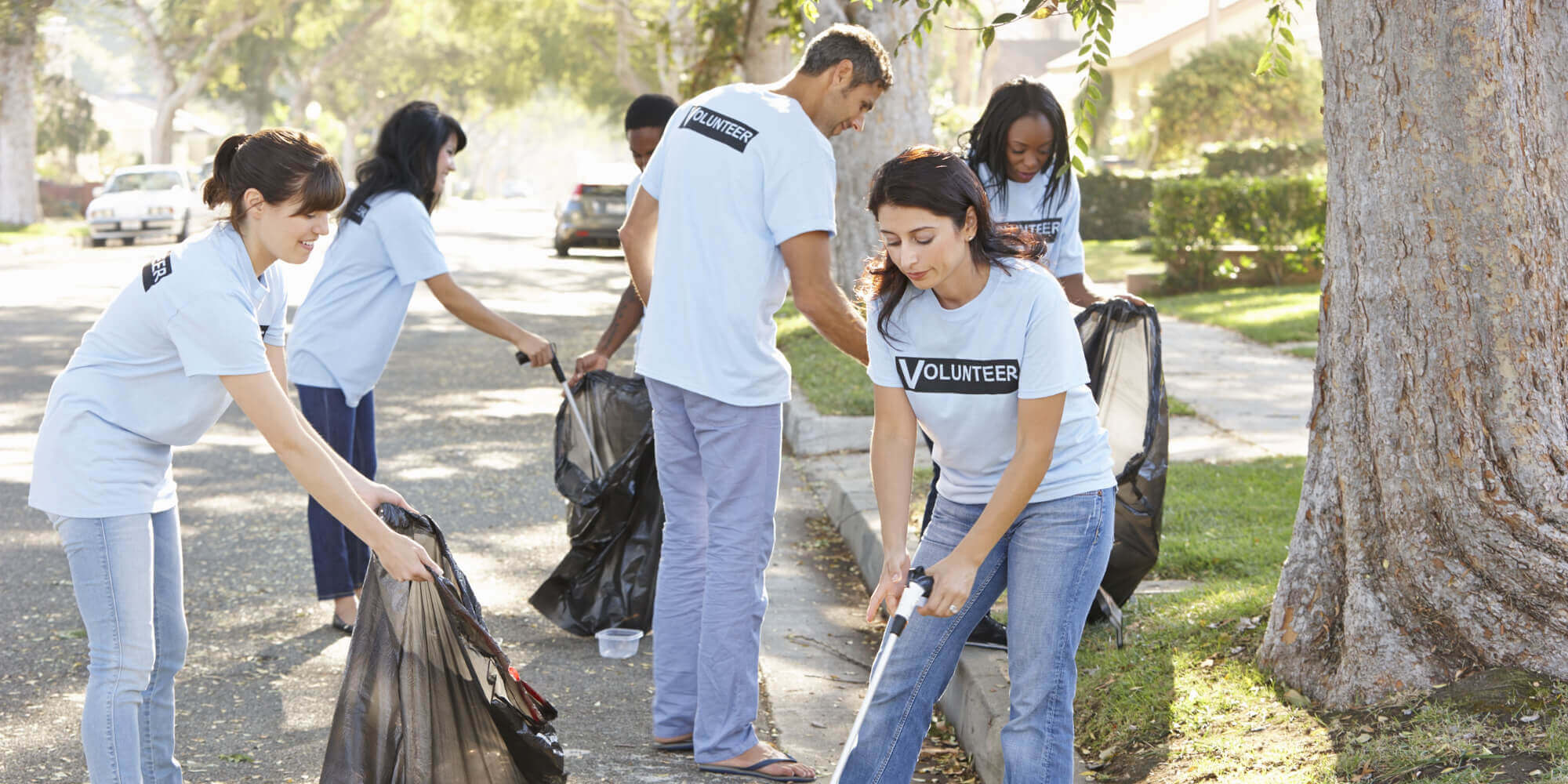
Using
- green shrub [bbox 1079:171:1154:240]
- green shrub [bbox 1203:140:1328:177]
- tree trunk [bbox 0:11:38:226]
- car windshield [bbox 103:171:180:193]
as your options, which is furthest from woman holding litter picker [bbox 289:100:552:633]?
tree trunk [bbox 0:11:38:226]

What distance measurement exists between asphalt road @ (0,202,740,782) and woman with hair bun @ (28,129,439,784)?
53cm

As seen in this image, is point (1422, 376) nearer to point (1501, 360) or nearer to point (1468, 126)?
point (1501, 360)

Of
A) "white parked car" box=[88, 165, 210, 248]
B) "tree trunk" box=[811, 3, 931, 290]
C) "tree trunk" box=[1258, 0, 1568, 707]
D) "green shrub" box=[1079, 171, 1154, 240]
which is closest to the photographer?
"tree trunk" box=[1258, 0, 1568, 707]

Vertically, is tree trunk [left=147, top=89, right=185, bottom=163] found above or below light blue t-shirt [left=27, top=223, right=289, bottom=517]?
above

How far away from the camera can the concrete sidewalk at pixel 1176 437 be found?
4.21 metres

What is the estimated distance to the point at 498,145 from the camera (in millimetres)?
120812

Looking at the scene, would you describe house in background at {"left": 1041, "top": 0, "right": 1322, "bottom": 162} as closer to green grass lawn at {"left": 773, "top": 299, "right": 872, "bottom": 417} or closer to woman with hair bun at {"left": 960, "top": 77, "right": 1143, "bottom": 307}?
green grass lawn at {"left": 773, "top": 299, "right": 872, "bottom": 417}

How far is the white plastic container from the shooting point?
5020 mm

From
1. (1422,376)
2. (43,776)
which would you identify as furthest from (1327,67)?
(43,776)

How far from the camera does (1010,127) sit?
484cm

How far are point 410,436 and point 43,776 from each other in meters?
5.23

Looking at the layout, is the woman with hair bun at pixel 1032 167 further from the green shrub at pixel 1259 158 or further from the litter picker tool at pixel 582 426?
the green shrub at pixel 1259 158

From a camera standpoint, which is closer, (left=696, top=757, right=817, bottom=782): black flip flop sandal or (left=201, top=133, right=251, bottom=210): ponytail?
(left=201, top=133, right=251, bottom=210): ponytail

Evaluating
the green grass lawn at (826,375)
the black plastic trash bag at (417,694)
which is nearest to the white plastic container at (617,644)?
the black plastic trash bag at (417,694)
